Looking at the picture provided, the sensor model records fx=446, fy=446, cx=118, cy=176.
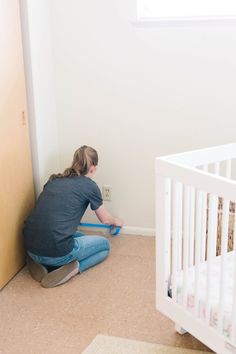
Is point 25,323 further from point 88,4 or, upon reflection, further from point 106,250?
point 88,4

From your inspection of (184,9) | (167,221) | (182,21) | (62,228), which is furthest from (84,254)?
(184,9)

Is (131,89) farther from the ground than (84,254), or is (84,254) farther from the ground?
(131,89)

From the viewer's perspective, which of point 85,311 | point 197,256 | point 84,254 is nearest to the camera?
point 197,256

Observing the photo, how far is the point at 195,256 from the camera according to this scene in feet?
5.80

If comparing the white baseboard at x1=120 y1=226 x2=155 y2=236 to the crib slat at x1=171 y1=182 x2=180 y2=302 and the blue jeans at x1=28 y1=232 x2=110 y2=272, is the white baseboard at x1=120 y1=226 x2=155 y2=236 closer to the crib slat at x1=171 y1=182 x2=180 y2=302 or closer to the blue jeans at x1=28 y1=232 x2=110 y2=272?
the blue jeans at x1=28 y1=232 x2=110 y2=272

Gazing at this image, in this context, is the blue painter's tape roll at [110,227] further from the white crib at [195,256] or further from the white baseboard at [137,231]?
the white crib at [195,256]

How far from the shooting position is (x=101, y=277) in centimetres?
249

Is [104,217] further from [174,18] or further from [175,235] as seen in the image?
[174,18]

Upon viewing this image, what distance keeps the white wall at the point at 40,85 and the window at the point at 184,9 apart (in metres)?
0.59

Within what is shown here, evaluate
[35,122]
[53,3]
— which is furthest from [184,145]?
[53,3]

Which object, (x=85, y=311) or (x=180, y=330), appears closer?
(x=180, y=330)

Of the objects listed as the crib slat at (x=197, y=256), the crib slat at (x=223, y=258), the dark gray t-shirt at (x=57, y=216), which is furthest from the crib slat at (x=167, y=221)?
the dark gray t-shirt at (x=57, y=216)

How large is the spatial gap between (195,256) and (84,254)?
0.91m

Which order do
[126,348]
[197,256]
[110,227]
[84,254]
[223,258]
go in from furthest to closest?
1. [110,227]
2. [84,254]
3. [126,348]
4. [197,256]
5. [223,258]
